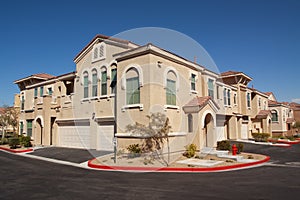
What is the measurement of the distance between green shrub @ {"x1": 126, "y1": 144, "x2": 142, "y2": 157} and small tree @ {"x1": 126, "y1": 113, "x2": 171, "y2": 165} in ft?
1.03

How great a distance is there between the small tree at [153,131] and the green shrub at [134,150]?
0.31 meters

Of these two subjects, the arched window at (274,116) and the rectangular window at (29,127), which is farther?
the arched window at (274,116)

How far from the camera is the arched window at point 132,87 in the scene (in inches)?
631

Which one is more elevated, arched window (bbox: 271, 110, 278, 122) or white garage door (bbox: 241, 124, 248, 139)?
arched window (bbox: 271, 110, 278, 122)

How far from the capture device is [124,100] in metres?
16.9

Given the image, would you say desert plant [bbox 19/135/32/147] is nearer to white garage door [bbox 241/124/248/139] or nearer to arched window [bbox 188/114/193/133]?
arched window [bbox 188/114/193/133]

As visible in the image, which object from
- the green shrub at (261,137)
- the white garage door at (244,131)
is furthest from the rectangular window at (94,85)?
the white garage door at (244,131)

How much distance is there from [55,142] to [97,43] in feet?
36.5

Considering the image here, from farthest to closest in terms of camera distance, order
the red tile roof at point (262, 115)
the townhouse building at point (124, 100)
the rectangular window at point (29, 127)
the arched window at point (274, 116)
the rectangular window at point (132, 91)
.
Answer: the arched window at point (274, 116), the red tile roof at point (262, 115), the rectangular window at point (29, 127), the rectangular window at point (132, 91), the townhouse building at point (124, 100)

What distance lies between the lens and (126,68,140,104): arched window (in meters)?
16.0

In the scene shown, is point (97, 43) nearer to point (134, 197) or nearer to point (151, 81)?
point (151, 81)

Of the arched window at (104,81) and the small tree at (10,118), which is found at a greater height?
the arched window at (104,81)

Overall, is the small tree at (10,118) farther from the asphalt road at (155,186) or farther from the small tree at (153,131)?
the small tree at (153,131)

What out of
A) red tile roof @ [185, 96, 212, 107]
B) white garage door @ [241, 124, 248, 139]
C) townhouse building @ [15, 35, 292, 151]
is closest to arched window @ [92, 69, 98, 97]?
townhouse building @ [15, 35, 292, 151]
